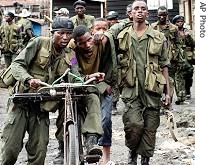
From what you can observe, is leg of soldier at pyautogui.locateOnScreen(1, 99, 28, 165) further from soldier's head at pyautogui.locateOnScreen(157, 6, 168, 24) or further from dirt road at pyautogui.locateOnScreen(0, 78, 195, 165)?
soldier's head at pyautogui.locateOnScreen(157, 6, 168, 24)

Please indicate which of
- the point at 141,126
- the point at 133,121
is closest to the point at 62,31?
the point at 133,121

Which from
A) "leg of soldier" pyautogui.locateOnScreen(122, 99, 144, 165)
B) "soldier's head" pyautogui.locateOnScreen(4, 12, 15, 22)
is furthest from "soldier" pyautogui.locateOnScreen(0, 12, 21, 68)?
"leg of soldier" pyautogui.locateOnScreen(122, 99, 144, 165)

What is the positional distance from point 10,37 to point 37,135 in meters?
12.0

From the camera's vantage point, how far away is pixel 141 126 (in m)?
7.03

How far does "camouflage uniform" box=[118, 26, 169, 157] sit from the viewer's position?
698 cm

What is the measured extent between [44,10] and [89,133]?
2816 cm

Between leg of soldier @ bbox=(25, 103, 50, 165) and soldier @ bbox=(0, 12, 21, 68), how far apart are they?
11.6 metres

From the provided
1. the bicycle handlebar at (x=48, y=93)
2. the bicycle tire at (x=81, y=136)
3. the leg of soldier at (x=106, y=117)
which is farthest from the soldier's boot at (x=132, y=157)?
the bicycle handlebar at (x=48, y=93)

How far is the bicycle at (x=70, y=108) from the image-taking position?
549 cm

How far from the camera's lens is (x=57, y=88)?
19.1 ft

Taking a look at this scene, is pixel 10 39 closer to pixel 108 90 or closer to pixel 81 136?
pixel 108 90

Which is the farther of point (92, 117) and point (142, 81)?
point (142, 81)

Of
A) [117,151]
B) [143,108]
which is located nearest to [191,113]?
[117,151]
